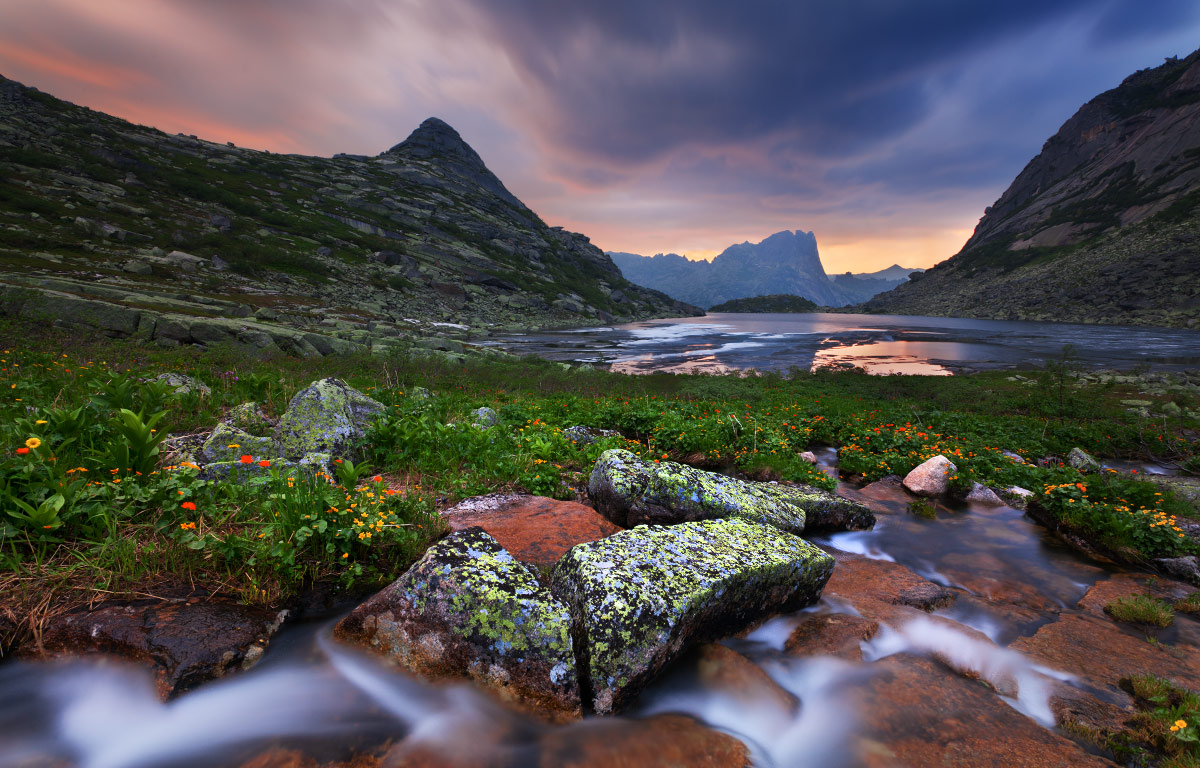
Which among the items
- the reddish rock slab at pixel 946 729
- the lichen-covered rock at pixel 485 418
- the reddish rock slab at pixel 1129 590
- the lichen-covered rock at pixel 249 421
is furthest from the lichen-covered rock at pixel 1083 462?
the lichen-covered rock at pixel 249 421

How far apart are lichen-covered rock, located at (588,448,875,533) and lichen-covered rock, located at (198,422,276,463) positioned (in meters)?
4.57

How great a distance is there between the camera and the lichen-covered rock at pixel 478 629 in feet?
11.4

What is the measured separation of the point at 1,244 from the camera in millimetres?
35625

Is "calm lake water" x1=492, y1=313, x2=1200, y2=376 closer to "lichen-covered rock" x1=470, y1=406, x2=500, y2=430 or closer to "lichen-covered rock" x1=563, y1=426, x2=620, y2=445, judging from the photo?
"lichen-covered rock" x1=563, y1=426, x2=620, y2=445

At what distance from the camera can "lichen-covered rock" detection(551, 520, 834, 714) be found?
11.7ft

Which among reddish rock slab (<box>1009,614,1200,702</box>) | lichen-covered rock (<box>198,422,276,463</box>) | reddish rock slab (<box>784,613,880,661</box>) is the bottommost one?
reddish rock slab (<box>1009,614,1200,702</box>)

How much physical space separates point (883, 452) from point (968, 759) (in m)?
8.75

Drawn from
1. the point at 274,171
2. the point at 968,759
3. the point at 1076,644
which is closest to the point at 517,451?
the point at 968,759

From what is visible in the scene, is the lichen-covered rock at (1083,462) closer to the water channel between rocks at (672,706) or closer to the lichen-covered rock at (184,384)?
the water channel between rocks at (672,706)

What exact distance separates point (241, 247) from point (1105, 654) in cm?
8231

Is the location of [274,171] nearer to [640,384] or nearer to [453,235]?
[453,235]

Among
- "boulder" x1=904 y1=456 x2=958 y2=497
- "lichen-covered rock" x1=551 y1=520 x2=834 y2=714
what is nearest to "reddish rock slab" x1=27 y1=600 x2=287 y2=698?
"lichen-covered rock" x1=551 y1=520 x2=834 y2=714

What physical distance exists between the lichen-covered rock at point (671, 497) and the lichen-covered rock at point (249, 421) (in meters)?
5.41

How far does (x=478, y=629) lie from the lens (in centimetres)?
358
